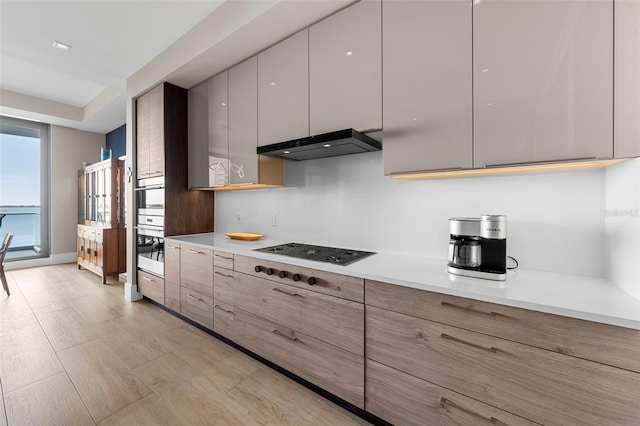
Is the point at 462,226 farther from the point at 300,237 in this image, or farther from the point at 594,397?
the point at 300,237

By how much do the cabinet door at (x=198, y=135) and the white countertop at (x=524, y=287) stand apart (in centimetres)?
178

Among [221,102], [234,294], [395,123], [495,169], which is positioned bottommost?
[234,294]

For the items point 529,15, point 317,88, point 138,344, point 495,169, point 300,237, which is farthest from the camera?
point 300,237

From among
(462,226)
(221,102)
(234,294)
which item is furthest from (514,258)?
(221,102)

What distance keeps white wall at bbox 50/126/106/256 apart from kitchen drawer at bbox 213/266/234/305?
209 inches

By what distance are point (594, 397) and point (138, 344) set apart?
9.55 feet

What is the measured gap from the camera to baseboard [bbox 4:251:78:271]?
4.81m

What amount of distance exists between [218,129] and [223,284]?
1536 millimetres

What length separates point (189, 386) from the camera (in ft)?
5.79

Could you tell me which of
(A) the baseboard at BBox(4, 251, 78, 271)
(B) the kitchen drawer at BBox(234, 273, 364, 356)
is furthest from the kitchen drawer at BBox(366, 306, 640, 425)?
(A) the baseboard at BBox(4, 251, 78, 271)

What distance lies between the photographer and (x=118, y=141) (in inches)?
215

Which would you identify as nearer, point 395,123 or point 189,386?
point 395,123

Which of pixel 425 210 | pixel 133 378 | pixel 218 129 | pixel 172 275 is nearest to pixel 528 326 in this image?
pixel 425 210

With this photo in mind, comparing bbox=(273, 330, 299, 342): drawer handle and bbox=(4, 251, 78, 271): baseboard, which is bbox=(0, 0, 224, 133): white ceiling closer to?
bbox=(273, 330, 299, 342): drawer handle
